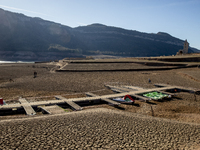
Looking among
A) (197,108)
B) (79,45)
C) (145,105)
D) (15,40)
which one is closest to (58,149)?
(145,105)

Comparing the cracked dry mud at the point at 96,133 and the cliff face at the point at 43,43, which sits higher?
the cliff face at the point at 43,43

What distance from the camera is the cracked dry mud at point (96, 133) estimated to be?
6719 mm

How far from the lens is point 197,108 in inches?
521

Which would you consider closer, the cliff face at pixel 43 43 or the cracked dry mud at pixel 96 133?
the cracked dry mud at pixel 96 133

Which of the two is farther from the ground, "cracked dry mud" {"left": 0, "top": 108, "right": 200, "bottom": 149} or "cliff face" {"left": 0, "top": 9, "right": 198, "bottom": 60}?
"cliff face" {"left": 0, "top": 9, "right": 198, "bottom": 60}

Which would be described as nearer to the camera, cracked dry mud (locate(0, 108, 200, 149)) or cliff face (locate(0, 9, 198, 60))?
cracked dry mud (locate(0, 108, 200, 149))

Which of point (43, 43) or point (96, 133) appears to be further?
point (43, 43)

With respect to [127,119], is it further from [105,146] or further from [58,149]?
[58,149]

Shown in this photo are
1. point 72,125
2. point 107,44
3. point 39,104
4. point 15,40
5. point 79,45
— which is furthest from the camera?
point 107,44

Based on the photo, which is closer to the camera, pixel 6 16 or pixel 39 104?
pixel 39 104

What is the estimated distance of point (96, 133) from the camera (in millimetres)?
7664

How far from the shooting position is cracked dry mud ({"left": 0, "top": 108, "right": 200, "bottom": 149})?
6.72 m

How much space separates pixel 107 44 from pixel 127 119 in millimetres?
180887

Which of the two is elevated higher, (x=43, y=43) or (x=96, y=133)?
(x=43, y=43)
